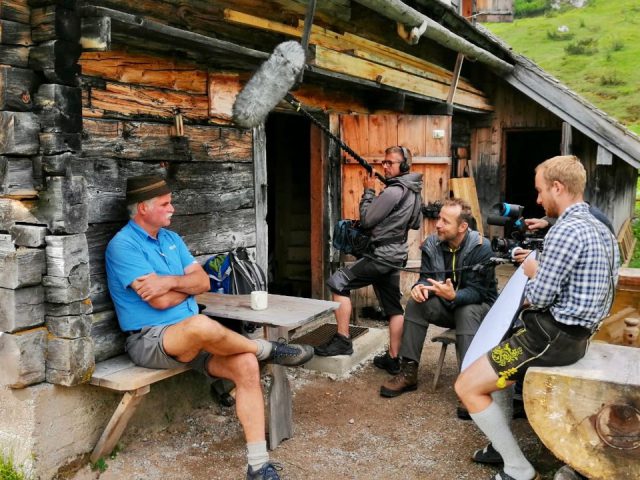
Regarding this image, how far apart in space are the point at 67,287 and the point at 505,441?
2.58 meters

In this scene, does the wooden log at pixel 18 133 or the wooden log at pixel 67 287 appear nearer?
the wooden log at pixel 18 133

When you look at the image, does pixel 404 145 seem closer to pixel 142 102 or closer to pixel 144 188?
pixel 142 102

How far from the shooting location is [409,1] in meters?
6.23

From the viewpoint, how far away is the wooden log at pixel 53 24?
3.28m

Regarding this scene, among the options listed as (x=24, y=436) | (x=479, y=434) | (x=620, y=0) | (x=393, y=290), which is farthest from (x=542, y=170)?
(x=620, y=0)

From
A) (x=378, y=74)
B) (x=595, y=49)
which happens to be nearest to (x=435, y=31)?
(x=378, y=74)

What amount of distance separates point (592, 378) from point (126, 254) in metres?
2.71

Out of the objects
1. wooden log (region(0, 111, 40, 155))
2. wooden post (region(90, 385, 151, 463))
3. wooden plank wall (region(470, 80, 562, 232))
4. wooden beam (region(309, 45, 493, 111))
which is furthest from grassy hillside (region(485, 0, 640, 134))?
wooden log (region(0, 111, 40, 155))

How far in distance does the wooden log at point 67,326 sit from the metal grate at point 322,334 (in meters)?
2.78

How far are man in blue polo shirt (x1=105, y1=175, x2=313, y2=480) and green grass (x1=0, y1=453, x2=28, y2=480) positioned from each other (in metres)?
0.86

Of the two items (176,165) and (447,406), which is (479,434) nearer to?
(447,406)

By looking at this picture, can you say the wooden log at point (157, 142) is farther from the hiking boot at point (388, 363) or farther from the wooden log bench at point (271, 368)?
the hiking boot at point (388, 363)

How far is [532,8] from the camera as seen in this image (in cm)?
4416

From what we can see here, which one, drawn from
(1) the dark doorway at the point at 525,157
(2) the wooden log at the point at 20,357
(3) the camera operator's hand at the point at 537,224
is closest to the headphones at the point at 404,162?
(3) the camera operator's hand at the point at 537,224
